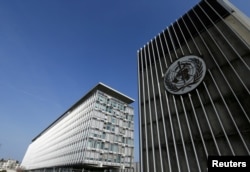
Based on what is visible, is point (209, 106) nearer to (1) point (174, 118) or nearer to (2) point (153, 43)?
(1) point (174, 118)

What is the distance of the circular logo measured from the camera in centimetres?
1539

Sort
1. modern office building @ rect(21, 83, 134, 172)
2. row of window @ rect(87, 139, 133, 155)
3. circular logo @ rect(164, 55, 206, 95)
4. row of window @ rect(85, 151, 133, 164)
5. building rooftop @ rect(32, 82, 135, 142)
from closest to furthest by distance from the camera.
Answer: circular logo @ rect(164, 55, 206, 95) → row of window @ rect(85, 151, 133, 164) → modern office building @ rect(21, 83, 134, 172) → row of window @ rect(87, 139, 133, 155) → building rooftop @ rect(32, 82, 135, 142)

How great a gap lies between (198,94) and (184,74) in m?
3.05

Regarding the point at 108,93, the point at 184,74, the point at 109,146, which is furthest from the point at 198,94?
the point at 108,93

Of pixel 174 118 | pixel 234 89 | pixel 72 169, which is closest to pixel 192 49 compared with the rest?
pixel 234 89

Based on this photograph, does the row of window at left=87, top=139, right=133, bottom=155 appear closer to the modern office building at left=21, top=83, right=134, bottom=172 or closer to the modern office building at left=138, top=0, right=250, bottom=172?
the modern office building at left=21, top=83, right=134, bottom=172

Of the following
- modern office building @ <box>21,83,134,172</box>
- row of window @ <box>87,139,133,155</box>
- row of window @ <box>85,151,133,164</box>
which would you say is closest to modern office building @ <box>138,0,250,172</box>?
modern office building @ <box>21,83,134,172</box>

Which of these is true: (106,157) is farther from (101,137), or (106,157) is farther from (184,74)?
(184,74)

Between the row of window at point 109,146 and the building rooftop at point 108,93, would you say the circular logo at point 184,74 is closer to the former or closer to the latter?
the row of window at point 109,146

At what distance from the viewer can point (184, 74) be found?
1686 cm

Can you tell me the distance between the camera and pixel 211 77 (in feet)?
46.8

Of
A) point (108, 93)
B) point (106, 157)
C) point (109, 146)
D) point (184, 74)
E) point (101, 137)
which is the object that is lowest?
point (106, 157)

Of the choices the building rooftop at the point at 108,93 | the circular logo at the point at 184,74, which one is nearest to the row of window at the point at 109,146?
the building rooftop at the point at 108,93

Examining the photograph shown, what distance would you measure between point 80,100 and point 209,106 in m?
58.6
